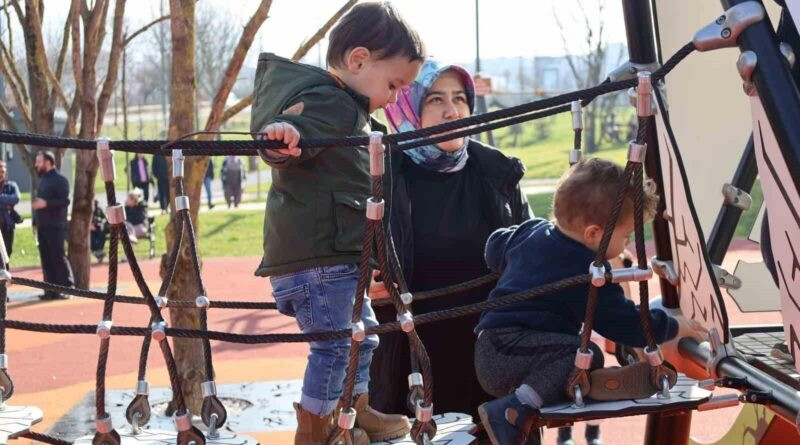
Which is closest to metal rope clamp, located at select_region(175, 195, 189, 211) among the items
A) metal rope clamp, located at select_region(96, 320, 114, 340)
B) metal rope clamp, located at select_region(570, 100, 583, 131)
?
metal rope clamp, located at select_region(96, 320, 114, 340)

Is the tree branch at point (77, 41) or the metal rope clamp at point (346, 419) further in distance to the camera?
the tree branch at point (77, 41)

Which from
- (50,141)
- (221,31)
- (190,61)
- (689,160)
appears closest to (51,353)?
(190,61)

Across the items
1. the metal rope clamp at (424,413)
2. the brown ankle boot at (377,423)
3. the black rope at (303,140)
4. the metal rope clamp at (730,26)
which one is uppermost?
the metal rope clamp at (730,26)

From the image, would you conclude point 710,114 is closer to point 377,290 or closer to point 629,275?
point 377,290

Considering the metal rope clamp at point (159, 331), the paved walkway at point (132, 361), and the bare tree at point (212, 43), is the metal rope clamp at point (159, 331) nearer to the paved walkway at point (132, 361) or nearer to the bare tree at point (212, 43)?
the paved walkway at point (132, 361)

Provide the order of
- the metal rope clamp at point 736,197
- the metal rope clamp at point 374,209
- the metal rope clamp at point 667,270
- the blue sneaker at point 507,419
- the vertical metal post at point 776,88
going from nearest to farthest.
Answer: the vertical metal post at point 776,88 < the metal rope clamp at point 374,209 < the blue sneaker at point 507,419 < the metal rope clamp at point 667,270 < the metal rope clamp at point 736,197

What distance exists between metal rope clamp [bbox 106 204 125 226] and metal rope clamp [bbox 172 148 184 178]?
16cm

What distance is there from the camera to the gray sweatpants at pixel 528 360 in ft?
8.82

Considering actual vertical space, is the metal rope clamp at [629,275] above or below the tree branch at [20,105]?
below

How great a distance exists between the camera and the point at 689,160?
14.8ft

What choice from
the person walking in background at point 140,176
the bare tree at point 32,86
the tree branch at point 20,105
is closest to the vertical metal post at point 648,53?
the bare tree at point 32,86

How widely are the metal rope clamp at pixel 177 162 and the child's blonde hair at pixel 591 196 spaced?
970 millimetres

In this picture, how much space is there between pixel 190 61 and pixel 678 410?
4289 mm

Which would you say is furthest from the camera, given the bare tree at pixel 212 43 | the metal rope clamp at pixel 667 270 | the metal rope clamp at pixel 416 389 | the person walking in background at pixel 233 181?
the bare tree at pixel 212 43
